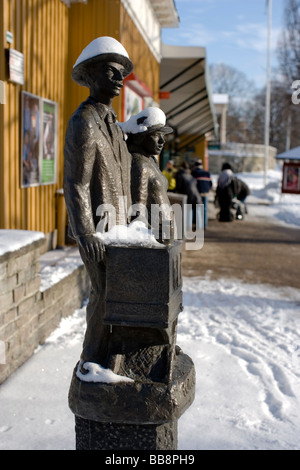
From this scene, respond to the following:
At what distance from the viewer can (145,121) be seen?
9.86ft

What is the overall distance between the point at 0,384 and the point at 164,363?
1884mm

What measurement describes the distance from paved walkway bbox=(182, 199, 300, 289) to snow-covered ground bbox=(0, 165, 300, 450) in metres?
1.50

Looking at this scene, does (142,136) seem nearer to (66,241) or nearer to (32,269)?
(32,269)

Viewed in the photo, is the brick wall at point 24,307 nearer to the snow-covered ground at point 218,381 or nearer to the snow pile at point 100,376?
the snow-covered ground at point 218,381

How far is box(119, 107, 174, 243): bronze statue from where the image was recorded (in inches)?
118

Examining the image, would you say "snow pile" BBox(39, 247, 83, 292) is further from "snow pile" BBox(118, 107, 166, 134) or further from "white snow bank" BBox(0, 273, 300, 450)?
"snow pile" BBox(118, 107, 166, 134)

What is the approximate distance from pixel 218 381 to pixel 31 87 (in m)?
4.63

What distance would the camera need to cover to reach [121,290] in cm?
266

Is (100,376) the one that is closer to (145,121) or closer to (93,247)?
(93,247)

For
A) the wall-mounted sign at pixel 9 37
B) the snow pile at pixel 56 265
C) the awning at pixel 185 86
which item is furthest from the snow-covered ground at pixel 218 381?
the awning at pixel 185 86

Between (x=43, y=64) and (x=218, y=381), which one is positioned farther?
(x=43, y=64)

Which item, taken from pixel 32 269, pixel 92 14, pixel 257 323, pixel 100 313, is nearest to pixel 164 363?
pixel 100 313

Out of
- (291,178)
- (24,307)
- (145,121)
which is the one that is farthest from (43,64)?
(291,178)

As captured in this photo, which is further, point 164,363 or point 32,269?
point 32,269
